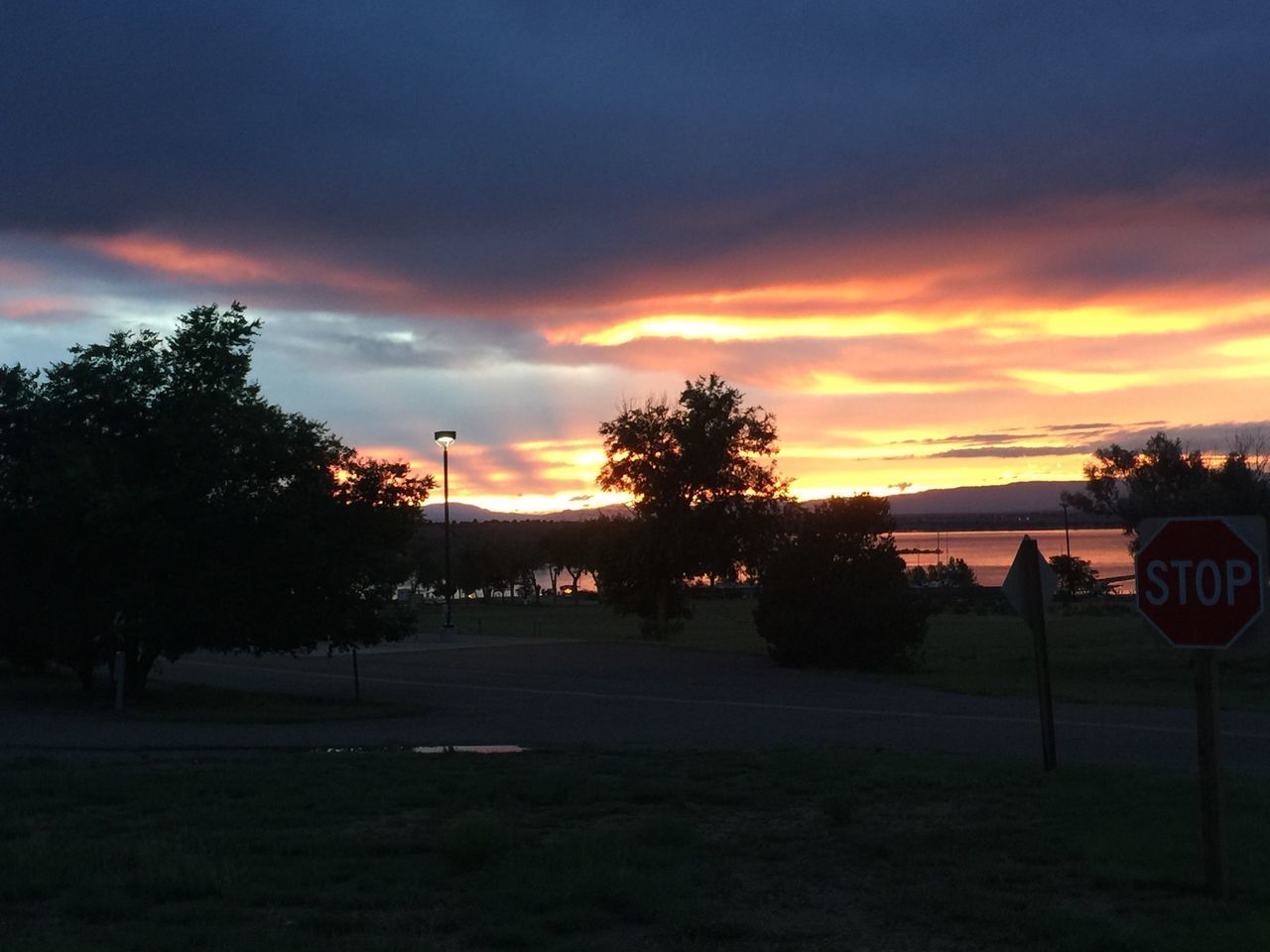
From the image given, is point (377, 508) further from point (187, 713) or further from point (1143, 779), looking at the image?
point (1143, 779)

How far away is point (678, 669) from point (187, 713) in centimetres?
1437

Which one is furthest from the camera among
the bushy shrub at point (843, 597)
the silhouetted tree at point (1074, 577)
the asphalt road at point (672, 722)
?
the silhouetted tree at point (1074, 577)

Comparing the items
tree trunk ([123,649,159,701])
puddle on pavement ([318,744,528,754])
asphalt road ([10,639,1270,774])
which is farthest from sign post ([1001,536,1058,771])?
tree trunk ([123,649,159,701])

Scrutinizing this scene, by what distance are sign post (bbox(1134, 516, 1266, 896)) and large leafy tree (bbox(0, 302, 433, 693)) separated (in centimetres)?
1685

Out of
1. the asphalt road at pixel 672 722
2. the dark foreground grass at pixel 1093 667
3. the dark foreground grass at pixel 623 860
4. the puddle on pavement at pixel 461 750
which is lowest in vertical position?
the dark foreground grass at pixel 1093 667

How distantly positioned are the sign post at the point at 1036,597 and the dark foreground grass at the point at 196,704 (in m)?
11.6

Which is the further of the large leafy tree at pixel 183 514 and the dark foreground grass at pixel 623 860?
the large leafy tree at pixel 183 514

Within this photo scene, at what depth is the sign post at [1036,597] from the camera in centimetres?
1327

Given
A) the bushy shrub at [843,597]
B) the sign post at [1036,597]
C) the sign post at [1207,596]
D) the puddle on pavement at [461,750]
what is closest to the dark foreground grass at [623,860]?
the sign post at [1207,596]

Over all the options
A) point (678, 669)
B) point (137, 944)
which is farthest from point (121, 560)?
point (137, 944)

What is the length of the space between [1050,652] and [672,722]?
21.4 meters

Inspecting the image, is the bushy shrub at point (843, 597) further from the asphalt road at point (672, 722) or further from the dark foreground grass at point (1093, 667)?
the asphalt road at point (672, 722)

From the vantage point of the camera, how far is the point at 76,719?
21.1 meters

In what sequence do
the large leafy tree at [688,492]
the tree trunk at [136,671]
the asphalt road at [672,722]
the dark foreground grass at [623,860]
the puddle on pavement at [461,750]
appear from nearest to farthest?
the dark foreground grass at [623,860] → the puddle on pavement at [461,750] → the asphalt road at [672,722] → the tree trunk at [136,671] → the large leafy tree at [688,492]
